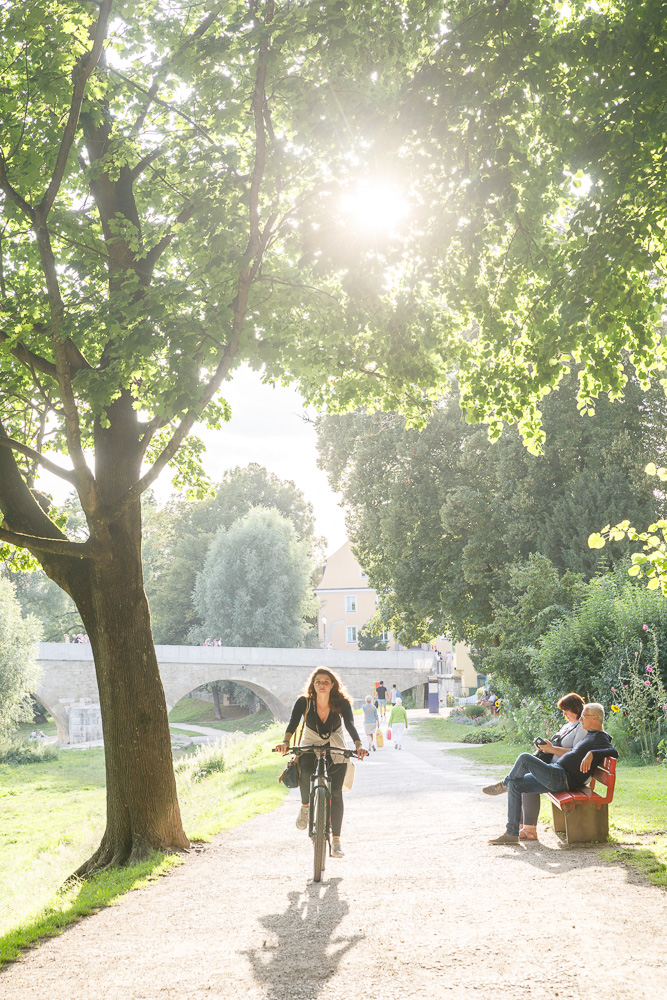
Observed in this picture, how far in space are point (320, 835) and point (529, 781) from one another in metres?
2.03

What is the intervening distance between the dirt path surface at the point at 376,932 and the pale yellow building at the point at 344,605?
204 ft

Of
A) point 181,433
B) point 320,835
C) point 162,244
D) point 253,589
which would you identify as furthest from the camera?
point 253,589

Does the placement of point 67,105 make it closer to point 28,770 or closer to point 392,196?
point 392,196

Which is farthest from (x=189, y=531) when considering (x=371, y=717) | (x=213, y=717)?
(x=371, y=717)

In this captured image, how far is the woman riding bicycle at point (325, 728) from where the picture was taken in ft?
22.2

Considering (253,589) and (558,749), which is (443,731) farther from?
(253,589)

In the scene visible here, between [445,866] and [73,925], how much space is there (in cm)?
279

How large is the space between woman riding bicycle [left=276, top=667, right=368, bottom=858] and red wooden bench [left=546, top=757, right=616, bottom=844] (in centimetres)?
183

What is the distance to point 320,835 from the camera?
254 inches

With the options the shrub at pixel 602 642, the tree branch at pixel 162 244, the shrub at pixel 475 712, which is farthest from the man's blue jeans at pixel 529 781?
the shrub at pixel 475 712

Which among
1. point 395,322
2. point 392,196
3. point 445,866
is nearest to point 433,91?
point 392,196

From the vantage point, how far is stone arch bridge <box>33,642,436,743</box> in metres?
41.6

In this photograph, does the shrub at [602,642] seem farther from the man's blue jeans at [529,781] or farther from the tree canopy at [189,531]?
the tree canopy at [189,531]

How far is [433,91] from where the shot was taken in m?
6.92
